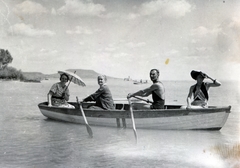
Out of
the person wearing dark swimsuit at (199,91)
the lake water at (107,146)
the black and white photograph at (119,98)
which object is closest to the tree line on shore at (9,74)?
the black and white photograph at (119,98)

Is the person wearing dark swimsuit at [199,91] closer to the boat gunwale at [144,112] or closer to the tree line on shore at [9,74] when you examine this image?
the boat gunwale at [144,112]

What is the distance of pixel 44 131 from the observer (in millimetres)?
7336

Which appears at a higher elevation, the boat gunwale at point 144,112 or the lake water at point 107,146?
the boat gunwale at point 144,112

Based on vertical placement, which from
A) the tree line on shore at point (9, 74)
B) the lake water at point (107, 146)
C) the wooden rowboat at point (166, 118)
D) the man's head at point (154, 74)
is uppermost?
the tree line on shore at point (9, 74)

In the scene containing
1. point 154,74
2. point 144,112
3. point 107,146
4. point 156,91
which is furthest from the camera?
point 144,112

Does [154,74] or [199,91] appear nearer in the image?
[154,74]

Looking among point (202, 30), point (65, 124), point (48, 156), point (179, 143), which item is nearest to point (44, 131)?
point (65, 124)

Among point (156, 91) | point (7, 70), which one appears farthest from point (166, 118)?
point (7, 70)

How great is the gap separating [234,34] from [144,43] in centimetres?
277

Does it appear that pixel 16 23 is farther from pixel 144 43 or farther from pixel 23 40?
pixel 144 43

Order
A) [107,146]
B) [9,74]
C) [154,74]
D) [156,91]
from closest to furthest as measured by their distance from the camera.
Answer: [107,146], [154,74], [156,91], [9,74]

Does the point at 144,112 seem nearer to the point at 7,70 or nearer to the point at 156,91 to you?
the point at 156,91

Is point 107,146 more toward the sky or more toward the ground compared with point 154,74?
more toward the ground

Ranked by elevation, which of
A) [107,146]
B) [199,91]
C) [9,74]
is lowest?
[107,146]
